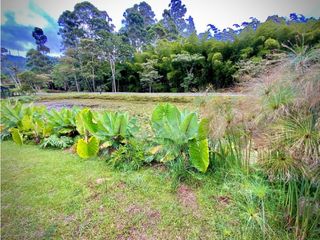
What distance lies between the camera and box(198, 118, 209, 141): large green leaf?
2066mm

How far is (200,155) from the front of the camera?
202cm

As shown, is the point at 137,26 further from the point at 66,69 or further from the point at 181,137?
the point at 181,137

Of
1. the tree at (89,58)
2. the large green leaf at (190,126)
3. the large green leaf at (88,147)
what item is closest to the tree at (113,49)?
the tree at (89,58)

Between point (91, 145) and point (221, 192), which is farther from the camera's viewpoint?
point (91, 145)

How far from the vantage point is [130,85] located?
754 inches

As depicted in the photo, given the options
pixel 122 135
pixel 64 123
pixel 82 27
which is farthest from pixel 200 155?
pixel 82 27

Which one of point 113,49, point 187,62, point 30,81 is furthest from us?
point 113,49

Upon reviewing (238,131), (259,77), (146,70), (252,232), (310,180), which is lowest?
(252,232)

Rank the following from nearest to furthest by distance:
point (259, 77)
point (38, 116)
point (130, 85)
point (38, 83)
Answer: point (259, 77), point (38, 116), point (38, 83), point (130, 85)

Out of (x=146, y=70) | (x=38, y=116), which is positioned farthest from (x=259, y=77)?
(x=146, y=70)

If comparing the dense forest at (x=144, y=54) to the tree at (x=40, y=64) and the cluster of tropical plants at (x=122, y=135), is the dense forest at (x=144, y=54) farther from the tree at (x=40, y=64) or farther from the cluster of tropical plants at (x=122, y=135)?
the cluster of tropical plants at (x=122, y=135)

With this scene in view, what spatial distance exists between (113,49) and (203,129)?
17.6 meters

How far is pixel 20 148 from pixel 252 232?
3.79 metres

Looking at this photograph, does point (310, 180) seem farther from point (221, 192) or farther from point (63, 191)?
point (63, 191)
